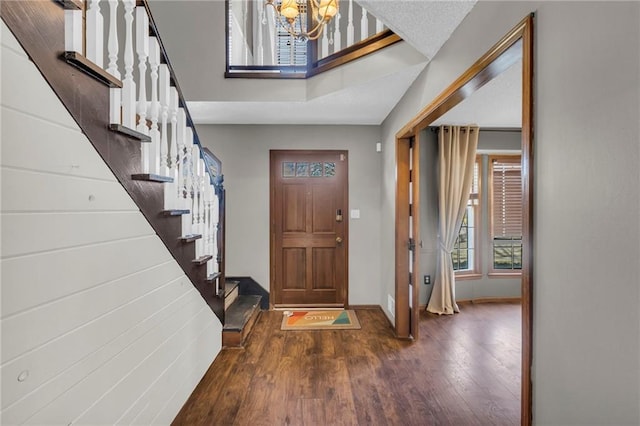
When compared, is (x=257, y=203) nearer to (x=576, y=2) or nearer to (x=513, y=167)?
(x=576, y=2)

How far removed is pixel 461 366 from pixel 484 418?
0.63 meters

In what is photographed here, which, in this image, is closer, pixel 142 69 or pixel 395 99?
pixel 142 69

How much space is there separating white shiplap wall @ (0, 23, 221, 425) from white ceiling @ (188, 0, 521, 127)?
5.24 ft

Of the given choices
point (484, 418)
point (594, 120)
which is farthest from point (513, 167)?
point (594, 120)

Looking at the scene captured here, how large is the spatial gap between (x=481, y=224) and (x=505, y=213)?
0.39 metres

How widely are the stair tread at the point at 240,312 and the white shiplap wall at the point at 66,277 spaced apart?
113cm

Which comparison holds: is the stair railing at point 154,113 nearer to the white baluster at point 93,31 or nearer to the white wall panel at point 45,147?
the white baluster at point 93,31

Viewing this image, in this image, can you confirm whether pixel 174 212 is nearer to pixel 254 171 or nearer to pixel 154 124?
pixel 154 124

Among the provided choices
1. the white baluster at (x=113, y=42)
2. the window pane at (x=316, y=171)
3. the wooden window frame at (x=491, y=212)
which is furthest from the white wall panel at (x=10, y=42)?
the wooden window frame at (x=491, y=212)

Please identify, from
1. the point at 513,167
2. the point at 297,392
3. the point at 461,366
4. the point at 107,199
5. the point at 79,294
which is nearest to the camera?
the point at 79,294

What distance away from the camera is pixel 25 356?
939mm

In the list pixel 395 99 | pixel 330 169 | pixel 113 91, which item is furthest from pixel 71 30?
pixel 330 169

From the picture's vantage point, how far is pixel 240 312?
3.19 m

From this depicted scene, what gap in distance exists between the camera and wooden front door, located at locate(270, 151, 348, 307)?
3.86m
